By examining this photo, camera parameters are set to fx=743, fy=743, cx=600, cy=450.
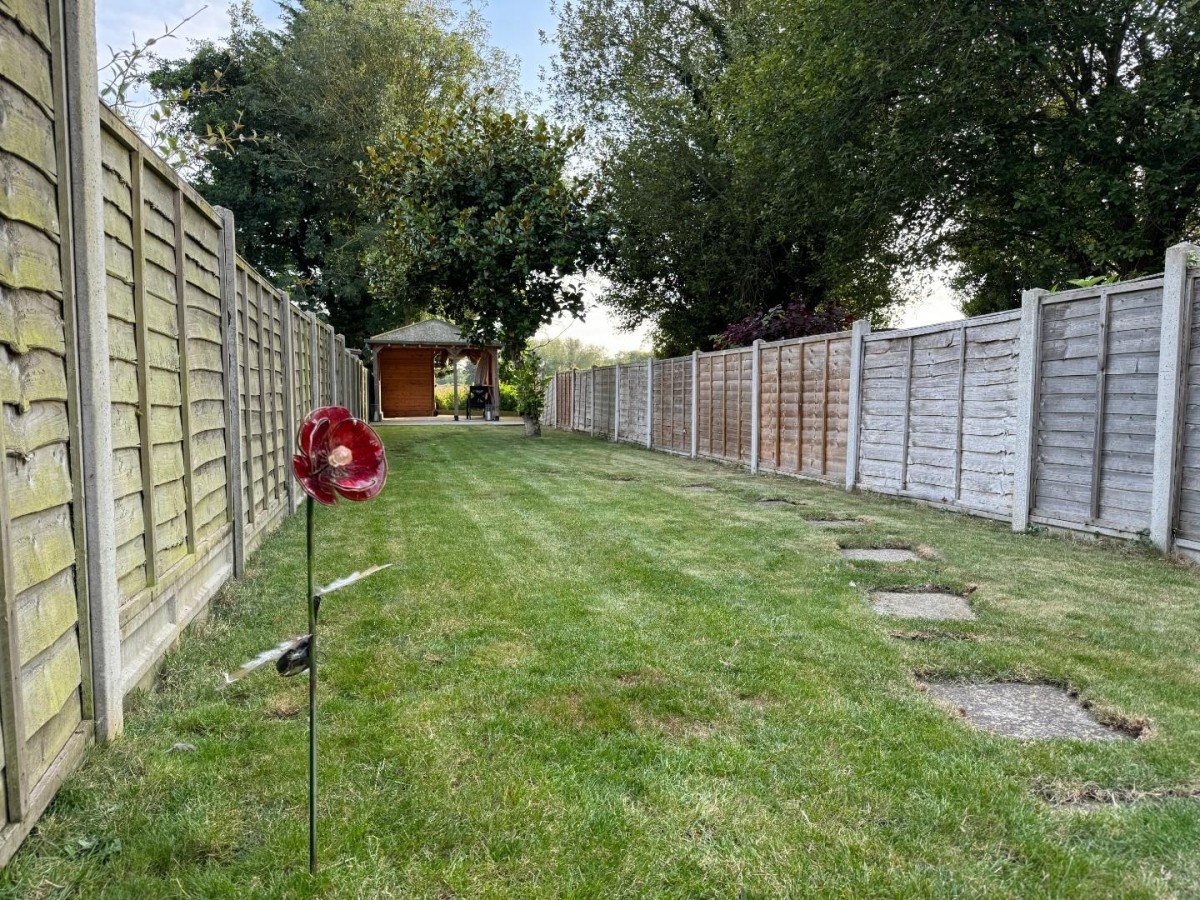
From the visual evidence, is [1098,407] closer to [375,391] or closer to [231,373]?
[231,373]

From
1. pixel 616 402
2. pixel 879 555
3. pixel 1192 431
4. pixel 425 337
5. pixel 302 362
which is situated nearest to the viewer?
pixel 1192 431

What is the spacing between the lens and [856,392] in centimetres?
804

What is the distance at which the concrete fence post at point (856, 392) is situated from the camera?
26.3 ft

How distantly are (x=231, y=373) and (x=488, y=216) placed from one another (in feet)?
39.6

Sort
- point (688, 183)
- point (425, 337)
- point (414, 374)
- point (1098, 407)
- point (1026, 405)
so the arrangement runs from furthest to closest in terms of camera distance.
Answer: point (414, 374) → point (425, 337) → point (688, 183) → point (1026, 405) → point (1098, 407)

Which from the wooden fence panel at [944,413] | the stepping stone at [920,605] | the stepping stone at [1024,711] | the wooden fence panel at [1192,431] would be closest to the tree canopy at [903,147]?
the wooden fence panel at [944,413]

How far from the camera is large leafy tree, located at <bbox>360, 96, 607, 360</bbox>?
582 inches

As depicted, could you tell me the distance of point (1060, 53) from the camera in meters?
10.8

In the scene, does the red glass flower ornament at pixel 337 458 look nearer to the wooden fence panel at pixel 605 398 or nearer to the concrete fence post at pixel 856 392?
the concrete fence post at pixel 856 392

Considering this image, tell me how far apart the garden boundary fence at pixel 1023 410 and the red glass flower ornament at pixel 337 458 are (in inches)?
195

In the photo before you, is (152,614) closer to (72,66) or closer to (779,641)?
(72,66)

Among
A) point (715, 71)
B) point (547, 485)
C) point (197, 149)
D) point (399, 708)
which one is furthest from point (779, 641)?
point (715, 71)

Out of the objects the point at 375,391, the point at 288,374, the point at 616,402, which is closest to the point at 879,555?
the point at 288,374

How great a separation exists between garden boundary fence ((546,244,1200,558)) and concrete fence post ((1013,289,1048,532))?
11 millimetres
